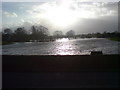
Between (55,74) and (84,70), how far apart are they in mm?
858

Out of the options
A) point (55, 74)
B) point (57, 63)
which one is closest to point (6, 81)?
point (55, 74)

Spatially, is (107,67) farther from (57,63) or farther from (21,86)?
(21,86)

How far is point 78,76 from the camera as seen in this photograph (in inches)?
221

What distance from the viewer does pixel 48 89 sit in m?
4.50

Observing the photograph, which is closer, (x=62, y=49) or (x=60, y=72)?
(x=60, y=72)

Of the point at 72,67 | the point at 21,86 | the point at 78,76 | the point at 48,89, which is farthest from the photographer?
the point at 72,67

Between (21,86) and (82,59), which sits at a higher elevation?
(82,59)

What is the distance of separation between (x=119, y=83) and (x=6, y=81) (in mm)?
2697

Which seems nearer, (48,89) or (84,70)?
(48,89)

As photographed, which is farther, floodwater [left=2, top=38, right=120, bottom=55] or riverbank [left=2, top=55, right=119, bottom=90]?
floodwater [left=2, top=38, right=120, bottom=55]

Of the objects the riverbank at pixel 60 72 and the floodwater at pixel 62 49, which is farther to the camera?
the floodwater at pixel 62 49

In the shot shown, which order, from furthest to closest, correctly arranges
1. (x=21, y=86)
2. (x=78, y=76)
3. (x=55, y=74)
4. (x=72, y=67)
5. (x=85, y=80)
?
1. (x=72, y=67)
2. (x=55, y=74)
3. (x=78, y=76)
4. (x=85, y=80)
5. (x=21, y=86)

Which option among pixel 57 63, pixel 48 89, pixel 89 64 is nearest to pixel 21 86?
pixel 48 89

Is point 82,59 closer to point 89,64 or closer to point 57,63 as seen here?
point 89,64
